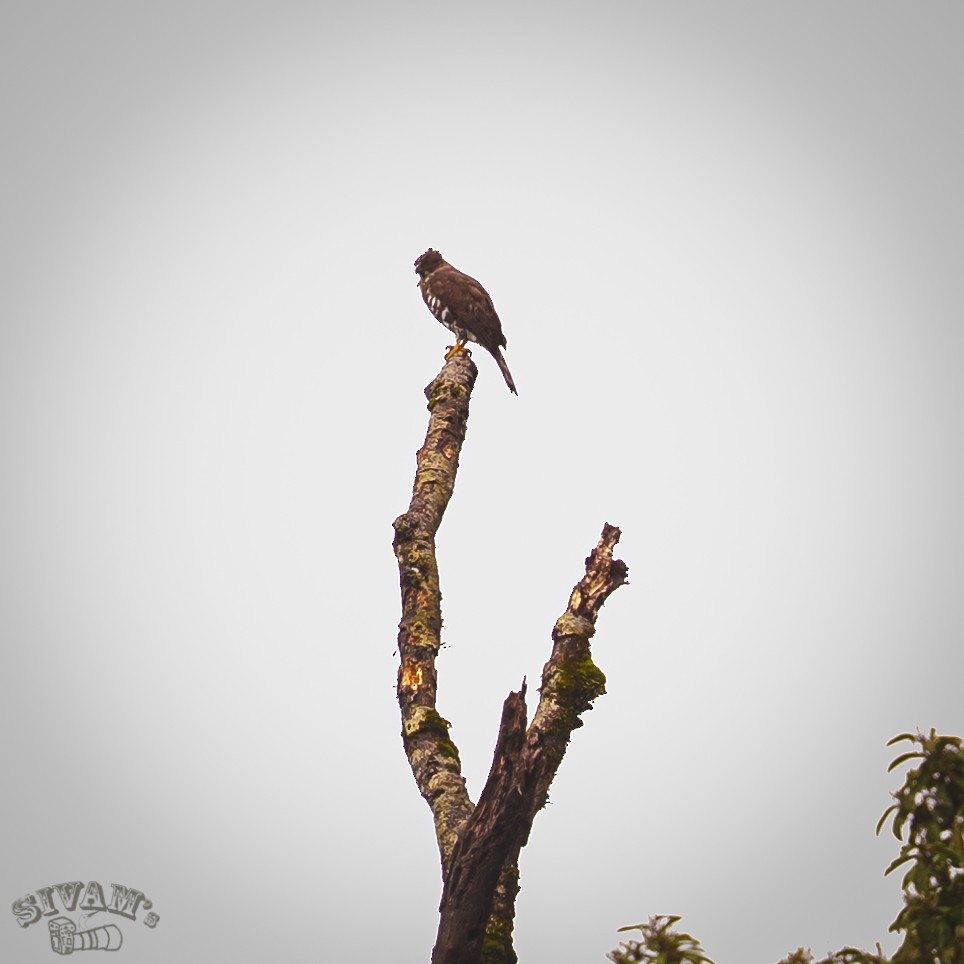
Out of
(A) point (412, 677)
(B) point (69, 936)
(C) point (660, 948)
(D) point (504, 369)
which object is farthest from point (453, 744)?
(B) point (69, 936)

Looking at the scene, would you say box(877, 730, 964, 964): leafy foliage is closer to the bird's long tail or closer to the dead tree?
the dead tree

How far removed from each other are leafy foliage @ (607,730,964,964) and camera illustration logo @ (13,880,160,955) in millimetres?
11284

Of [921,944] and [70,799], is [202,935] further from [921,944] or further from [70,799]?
[921,944]

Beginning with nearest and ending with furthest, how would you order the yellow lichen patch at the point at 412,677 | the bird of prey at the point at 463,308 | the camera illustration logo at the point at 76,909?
the yellow lichen patch at the point at 412,677
the camera illustration logo at the point at 76,909
the bird of prey at the point at 463,308

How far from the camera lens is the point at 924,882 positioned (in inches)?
149

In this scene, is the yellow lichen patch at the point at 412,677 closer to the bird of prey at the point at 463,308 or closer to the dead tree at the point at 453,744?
the dead tree at the point at 453,744

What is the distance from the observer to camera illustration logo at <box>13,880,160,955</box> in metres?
14.2

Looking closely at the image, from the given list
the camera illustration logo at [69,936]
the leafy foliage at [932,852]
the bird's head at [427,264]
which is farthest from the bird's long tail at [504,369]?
the leafy foliage at [932,852]

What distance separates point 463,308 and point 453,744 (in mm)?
10277

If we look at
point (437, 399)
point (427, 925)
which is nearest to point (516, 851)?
point (437, 399)

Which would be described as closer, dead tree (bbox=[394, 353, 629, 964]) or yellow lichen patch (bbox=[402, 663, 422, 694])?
dead tree (bbox=[394, 353, 629, 964])

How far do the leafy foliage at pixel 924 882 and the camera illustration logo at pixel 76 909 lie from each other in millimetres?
11284

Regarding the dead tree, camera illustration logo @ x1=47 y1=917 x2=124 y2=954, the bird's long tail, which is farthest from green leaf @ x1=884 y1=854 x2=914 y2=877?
the bird's long tail

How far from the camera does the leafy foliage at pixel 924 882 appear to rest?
12.1 ft
